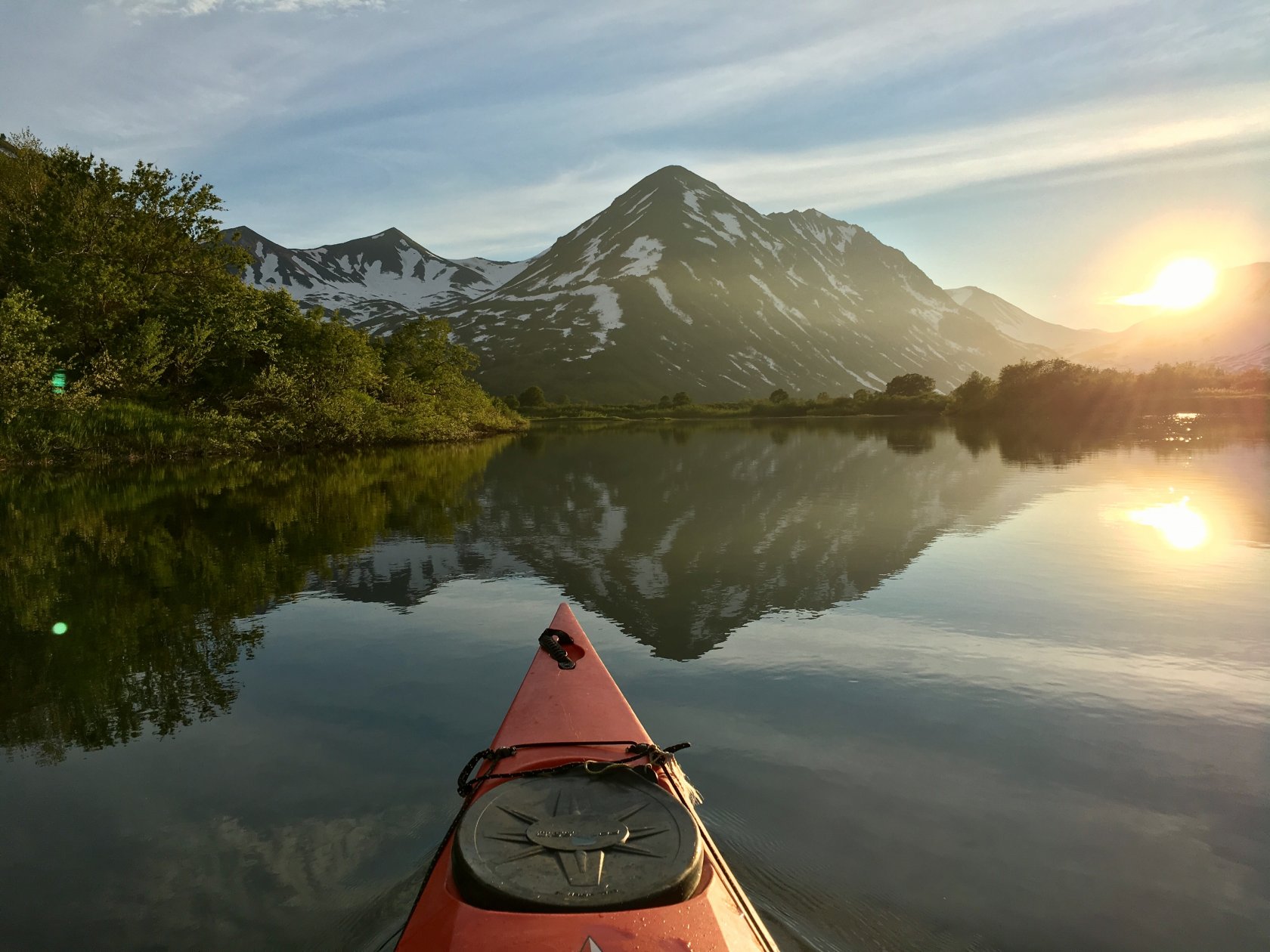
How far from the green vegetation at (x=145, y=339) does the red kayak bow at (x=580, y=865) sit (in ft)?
110

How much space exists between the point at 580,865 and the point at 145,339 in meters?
38.5

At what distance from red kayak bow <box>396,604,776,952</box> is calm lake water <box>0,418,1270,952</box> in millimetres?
1055

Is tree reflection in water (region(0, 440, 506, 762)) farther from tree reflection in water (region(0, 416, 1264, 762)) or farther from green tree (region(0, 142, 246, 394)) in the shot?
green tree (region(0, 142, 246, 394))

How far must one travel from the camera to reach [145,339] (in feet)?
108

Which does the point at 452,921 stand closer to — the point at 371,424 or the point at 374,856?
the point at 374,856

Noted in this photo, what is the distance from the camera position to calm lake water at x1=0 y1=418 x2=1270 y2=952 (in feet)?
13.9

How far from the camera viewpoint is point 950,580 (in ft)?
38.4

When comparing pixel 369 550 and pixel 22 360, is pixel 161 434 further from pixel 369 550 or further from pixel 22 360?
pixel 369 550

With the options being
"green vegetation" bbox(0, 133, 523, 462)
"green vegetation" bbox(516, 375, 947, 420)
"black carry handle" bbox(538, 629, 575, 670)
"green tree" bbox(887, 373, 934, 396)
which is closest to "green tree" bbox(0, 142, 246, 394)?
"green vegetation" bbox(0, 133, 523, 462)

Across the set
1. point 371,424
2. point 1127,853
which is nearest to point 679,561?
point 1127,853

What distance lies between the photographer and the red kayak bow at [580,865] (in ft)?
9.11

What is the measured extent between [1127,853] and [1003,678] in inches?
120

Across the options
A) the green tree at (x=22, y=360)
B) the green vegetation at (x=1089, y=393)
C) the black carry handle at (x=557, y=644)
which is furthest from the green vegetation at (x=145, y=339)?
the green vegetation at (x=1089, y=393)

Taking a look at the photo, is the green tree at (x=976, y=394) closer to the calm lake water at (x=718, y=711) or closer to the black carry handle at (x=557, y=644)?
the calm lake water at (x=718, y=711)
